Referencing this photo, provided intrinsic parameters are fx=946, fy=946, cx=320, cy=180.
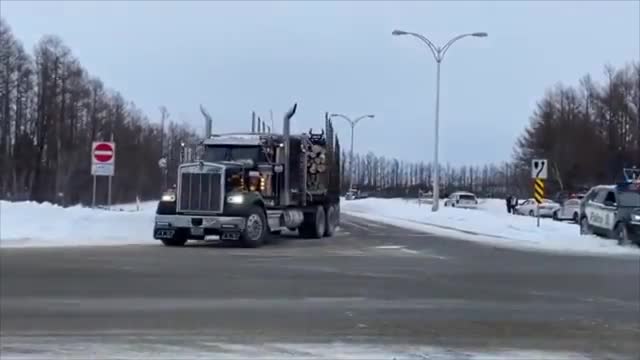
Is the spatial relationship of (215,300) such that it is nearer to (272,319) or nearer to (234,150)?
(272,319)

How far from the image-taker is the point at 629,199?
2833 cm

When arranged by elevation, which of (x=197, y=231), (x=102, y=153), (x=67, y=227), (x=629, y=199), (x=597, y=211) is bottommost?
(x=67, y=227)

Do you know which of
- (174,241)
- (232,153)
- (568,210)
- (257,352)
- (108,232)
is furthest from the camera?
(568,210)

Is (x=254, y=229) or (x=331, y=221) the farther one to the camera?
(x=331, y=221)

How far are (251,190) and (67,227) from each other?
20.4 ft

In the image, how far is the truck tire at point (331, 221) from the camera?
32.6 metres

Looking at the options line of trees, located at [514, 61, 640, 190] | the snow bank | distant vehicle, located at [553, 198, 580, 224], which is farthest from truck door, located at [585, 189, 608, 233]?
line of trees, located at [514, 61, 640, 190]

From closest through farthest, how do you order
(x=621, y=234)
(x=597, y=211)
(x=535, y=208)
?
(x=621, y=234) → (x=597, y=211) → (x=535, y=208)

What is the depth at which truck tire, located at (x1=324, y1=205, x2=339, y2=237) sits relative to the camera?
3259 cm

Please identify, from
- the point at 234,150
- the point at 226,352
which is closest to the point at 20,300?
the point at 226,352

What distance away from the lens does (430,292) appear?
14.9 metres

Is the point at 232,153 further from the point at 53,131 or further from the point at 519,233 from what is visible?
the point at 53,131

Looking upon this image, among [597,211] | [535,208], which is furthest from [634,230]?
[535,208]

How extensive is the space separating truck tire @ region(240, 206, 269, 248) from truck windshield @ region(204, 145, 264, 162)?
78.6 inches
